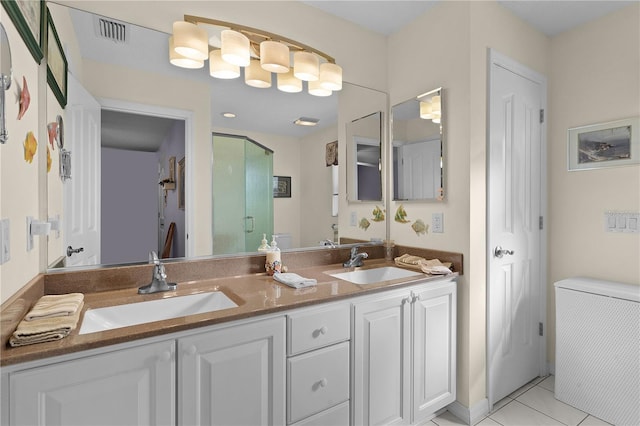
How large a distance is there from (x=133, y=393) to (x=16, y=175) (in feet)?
2.51

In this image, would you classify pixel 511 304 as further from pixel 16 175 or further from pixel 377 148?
pixel 16 175

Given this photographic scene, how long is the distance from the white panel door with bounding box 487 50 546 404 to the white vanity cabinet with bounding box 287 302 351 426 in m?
1.10

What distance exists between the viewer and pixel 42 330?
0.93 metres

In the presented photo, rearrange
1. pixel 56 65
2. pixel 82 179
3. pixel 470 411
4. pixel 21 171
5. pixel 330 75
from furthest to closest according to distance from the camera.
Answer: pixel 330 75
pixel 470 411
pixel 82 179
pixel 56 65
pixel 21 171

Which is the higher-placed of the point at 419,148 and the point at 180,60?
the point at 180,60

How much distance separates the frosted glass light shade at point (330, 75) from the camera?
2.04 metres

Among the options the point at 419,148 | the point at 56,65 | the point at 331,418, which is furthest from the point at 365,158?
the point at 56,65

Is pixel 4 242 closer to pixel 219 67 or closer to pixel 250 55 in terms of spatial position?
pixel 219 67

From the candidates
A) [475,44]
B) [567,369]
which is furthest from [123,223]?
[567,369]

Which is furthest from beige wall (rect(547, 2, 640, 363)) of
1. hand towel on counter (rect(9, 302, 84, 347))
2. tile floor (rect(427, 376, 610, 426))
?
hand towel on counter (rect(9, 302, 84, 347))

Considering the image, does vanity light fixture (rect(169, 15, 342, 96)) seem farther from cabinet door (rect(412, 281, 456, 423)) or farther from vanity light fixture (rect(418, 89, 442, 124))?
cabinet door (rect(412, 281, 456, 423))

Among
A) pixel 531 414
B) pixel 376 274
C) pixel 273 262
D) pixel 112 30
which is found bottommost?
pixel 531 414

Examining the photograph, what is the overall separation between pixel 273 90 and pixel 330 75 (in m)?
0.39

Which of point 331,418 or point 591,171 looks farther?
point 591,171
